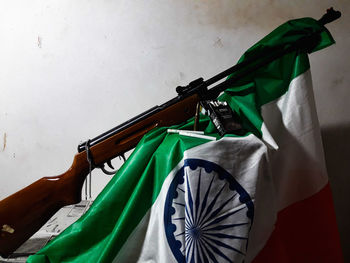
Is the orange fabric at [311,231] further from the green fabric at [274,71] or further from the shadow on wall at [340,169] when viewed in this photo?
the shadow on wall at [340,169]

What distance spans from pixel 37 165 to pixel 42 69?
38cm

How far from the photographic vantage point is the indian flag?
0.46 meters

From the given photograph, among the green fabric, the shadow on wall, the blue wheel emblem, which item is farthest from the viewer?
the shadow on wall

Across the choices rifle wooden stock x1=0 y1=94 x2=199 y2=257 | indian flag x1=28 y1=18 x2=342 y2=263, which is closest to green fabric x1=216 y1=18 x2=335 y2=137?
indian flag x1=28 y1=18 x2=342 y2=263

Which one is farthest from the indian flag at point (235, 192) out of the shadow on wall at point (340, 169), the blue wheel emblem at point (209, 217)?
the shadow on wall at point (340, 169)

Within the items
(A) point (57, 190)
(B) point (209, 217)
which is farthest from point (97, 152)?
(B) point (209, 217)

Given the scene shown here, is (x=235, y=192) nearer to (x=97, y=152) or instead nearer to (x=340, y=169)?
(x=97, y=152)

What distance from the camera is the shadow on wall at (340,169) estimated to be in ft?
3.09

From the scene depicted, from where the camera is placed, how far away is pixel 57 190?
680 mm

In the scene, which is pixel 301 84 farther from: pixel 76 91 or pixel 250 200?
pixel 76 91

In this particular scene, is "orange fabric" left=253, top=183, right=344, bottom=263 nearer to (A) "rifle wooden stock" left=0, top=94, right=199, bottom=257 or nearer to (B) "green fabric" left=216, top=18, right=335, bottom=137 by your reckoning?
(B) "green fabric" left=216, top=18, right=335, bottom=137

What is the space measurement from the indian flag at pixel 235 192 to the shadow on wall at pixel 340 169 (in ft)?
Answer: 1.20

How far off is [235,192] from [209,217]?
0.22ft

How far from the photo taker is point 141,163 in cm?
55
